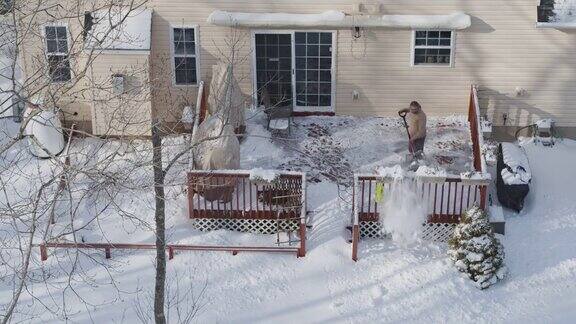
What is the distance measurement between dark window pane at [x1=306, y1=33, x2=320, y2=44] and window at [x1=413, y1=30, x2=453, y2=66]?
2194 millimetres

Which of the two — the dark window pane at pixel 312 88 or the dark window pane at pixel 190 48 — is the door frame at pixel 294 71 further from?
the dark window pane at pixel 190 48

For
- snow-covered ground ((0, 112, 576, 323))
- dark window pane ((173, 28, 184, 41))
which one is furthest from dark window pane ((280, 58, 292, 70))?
snow-covered ground ((0, 112, 576, 323))

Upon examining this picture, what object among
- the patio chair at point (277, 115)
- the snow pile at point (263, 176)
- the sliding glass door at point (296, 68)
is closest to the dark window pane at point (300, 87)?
the sliding glass door at point (296, 68)

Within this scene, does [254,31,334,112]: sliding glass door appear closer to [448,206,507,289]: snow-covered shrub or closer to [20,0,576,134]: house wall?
[20,0,576,134]: house wall

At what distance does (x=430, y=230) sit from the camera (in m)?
14.6

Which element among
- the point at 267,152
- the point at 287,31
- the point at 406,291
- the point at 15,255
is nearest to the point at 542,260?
the point at 406,291

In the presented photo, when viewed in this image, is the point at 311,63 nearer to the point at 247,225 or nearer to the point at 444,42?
the point at 444,42

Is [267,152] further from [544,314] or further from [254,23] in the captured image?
[544,314]

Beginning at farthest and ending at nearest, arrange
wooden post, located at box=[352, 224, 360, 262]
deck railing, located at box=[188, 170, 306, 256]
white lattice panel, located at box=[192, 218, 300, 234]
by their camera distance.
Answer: white lattice panel, located at box=[192, 218, 300, 234]
deck railing, located at box=[188, 170, 306, 256]
wooden post, located at box=[352, 224, 360, 262]

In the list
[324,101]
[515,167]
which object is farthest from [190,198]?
[515,167]

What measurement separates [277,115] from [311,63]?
148 centimetres

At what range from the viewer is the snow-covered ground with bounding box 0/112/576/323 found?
512 inches

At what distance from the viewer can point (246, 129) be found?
17453 millimetres

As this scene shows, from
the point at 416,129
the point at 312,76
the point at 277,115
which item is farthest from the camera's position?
the point at 312,76
